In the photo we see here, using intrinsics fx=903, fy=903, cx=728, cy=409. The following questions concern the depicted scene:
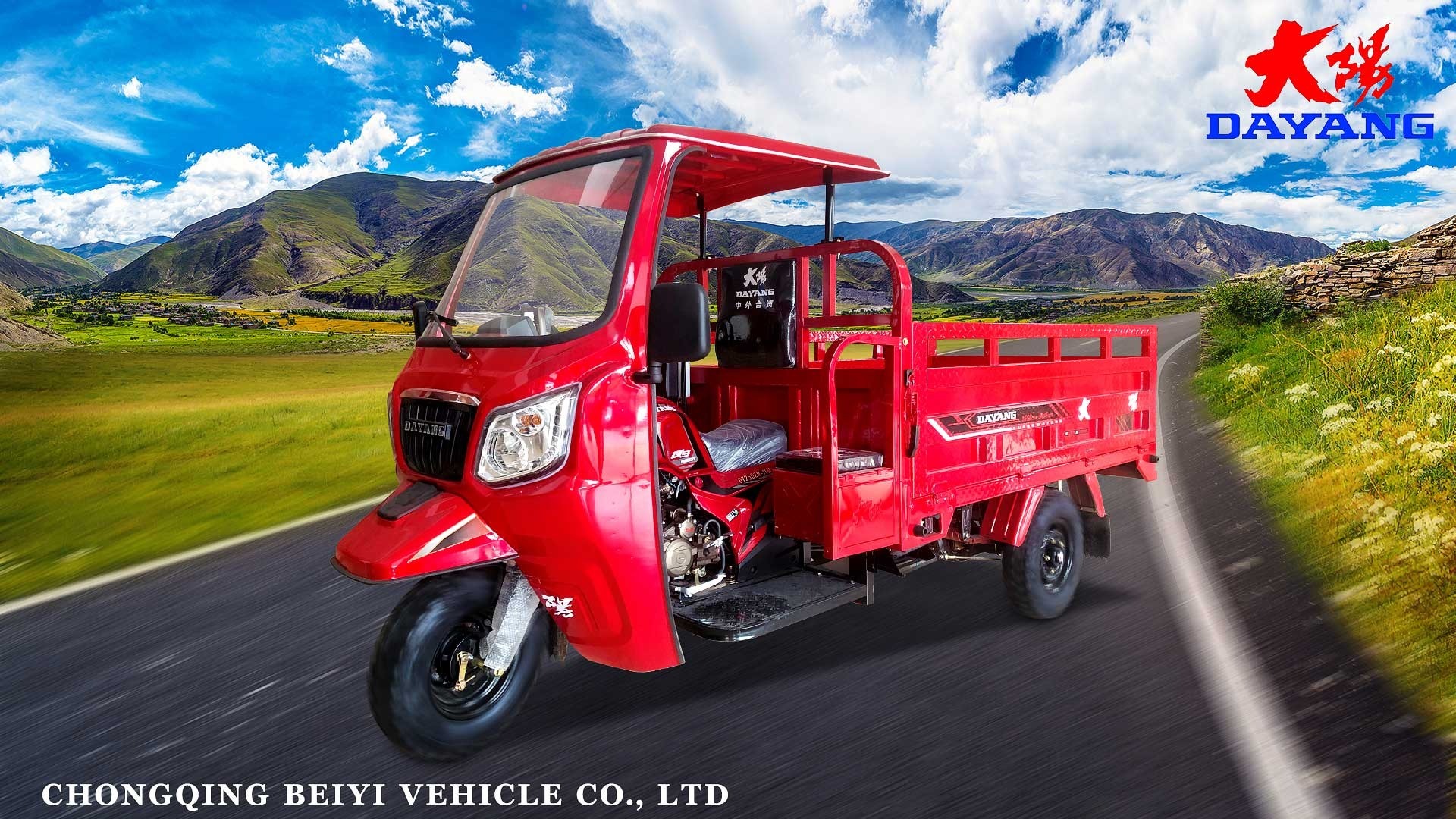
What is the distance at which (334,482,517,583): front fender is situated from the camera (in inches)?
Result: 128

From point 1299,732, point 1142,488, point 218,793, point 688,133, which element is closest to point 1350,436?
point 1142,488

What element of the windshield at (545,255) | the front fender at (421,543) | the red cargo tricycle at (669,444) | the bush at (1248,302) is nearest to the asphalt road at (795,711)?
the red cargo tricycle at (669,444)

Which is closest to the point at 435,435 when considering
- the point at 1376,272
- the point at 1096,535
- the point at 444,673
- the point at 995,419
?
the point at 444,673

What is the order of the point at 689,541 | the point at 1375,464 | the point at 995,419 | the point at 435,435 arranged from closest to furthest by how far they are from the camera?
the point at 435,435 < the point at 689,541 < the point at 995,419 < the point at 1375,464

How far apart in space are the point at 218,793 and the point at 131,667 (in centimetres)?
153

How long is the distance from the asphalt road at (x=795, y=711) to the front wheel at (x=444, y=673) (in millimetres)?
132

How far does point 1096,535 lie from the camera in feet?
19.0

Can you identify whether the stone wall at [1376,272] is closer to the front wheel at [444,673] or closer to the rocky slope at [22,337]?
the front wheel at [444,673]

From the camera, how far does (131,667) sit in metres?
4.41

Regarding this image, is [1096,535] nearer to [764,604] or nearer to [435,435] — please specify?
[764,604]

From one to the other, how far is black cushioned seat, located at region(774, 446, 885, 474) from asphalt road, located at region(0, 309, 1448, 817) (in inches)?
37.7

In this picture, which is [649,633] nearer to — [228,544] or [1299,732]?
[1299,732]

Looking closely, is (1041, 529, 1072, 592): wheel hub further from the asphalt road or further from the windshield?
the windshield

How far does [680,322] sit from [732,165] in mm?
1739
